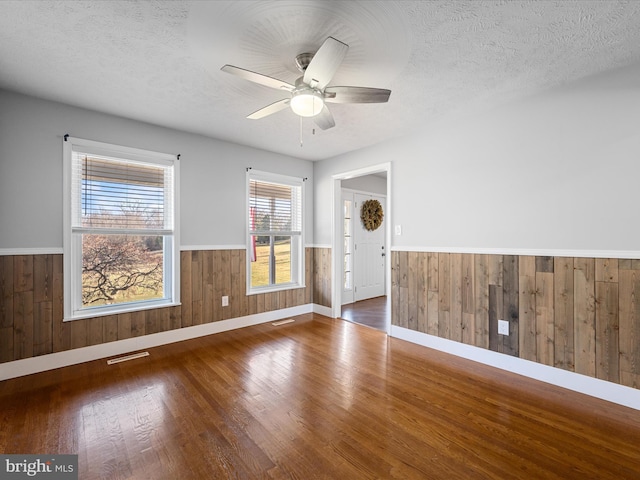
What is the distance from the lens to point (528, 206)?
8.74 feet

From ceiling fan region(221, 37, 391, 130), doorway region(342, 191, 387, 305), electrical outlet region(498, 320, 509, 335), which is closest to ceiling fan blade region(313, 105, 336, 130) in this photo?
ceiling fan region(221, 37, 391, 130)

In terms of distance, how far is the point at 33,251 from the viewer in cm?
267

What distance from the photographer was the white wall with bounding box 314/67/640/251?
87.6 inches

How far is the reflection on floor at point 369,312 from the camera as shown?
4297mm

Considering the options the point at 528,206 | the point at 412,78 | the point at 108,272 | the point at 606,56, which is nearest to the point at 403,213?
the point at 528,206

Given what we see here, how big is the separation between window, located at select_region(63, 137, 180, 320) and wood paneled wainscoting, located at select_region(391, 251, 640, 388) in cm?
295

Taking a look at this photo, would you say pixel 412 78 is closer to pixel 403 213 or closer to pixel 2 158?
pixel 403 213

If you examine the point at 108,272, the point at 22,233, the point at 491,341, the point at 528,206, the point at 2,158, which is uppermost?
the point at 2,158

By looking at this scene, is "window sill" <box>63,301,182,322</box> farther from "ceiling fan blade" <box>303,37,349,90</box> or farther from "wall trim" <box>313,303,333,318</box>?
"ceiling fan blade" <box>303,37,349,90</box>

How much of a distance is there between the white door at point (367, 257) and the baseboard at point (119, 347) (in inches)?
76.5

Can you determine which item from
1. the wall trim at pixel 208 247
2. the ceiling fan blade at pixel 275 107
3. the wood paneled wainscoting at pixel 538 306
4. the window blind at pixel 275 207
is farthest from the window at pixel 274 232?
the wood paneled wainscoting at pixel 538 306

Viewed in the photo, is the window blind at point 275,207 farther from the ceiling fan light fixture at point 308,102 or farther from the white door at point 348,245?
the ceiling fan light fixture at point 308,102

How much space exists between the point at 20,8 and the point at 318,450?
3.03 meters

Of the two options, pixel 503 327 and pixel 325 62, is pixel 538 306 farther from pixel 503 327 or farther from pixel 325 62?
pixel 325 62
